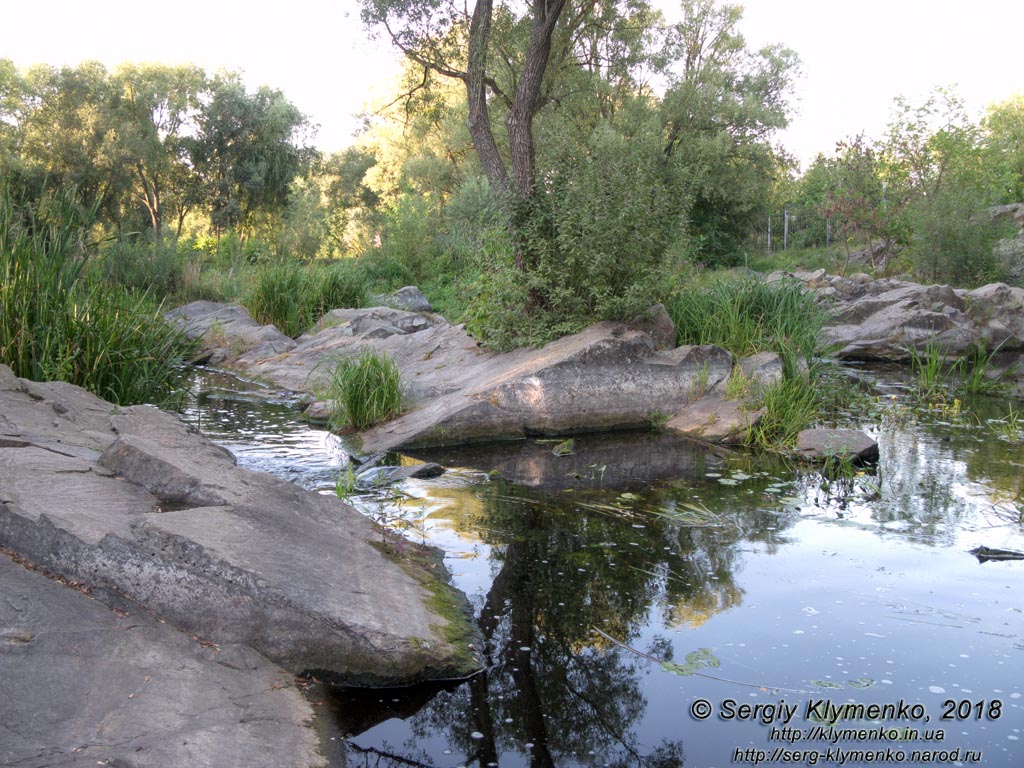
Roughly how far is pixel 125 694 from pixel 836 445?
5.85 meters

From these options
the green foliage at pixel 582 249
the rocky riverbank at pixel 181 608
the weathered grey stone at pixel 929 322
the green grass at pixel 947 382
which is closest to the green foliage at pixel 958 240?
the weathered grey stone at pixel 929 322

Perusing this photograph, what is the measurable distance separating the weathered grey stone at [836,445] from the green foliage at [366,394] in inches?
151

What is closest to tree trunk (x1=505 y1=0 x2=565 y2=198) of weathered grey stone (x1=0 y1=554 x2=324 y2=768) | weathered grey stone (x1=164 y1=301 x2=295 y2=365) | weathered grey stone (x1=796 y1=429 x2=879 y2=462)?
weathered grey stone (x1=796 y1=429 x2=879 y2=462)

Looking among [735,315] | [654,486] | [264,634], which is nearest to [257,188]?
[735,315]

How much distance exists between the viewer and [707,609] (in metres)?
4.20

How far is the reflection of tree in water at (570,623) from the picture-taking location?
10.2 ft

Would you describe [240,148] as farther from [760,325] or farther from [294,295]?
[760,325]

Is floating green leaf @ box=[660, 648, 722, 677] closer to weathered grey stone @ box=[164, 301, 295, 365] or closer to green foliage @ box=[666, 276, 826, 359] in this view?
green foliage @ box=[666, 276, 826, 359]

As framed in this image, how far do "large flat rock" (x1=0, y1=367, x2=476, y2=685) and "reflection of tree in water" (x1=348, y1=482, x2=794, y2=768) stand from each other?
245 millimetres

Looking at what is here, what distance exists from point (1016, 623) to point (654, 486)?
110 inches

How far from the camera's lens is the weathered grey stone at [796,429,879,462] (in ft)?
22.9

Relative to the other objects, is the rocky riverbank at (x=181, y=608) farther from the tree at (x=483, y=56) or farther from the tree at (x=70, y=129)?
the tree at (x=70, y=129)

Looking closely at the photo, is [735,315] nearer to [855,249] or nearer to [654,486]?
[654,486]

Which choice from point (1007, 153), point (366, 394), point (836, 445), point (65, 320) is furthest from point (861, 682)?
point (1007, 153)
